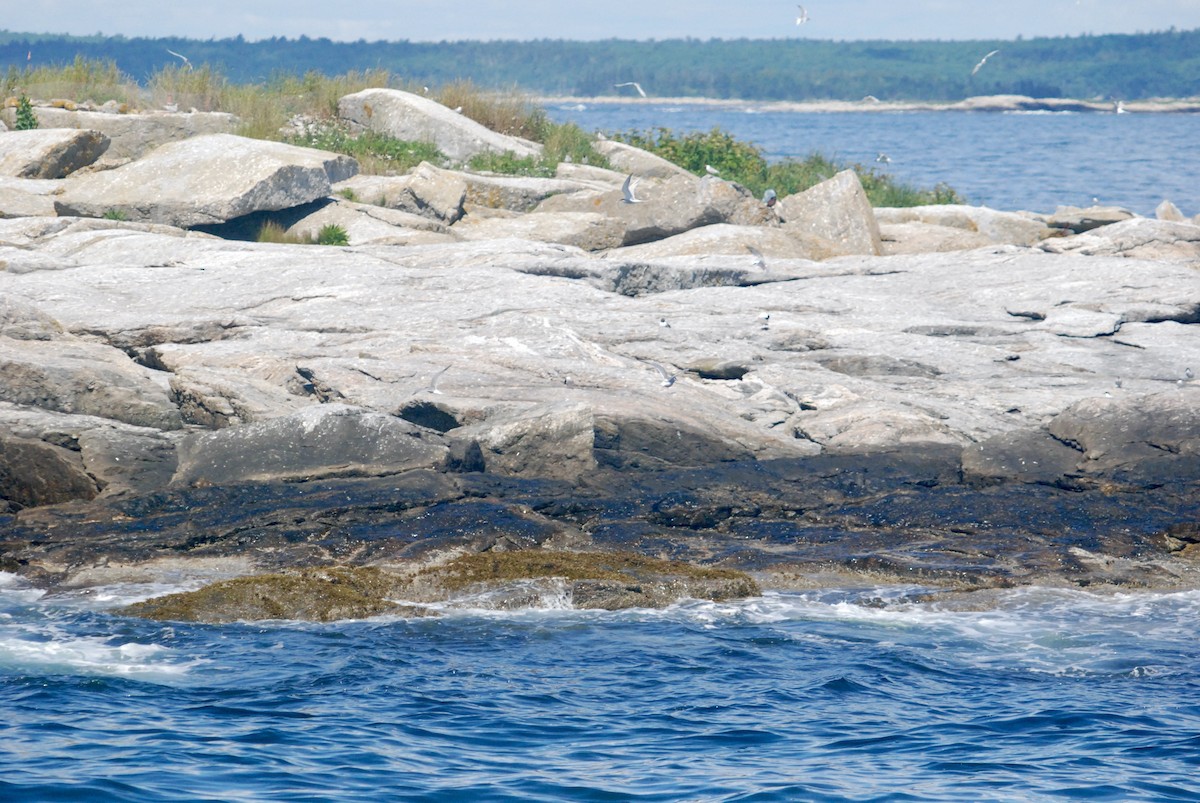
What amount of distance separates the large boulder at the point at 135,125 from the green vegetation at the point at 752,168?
892 cm

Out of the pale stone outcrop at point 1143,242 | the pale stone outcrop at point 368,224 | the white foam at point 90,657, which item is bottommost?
the white foam at point 90,657

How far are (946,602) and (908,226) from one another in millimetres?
13821

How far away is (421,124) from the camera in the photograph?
25.3 metres

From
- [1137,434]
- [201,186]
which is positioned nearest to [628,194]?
[201,186]

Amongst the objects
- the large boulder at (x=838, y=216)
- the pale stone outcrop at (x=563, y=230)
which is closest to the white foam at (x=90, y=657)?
the pale stone outcrop at (x=563, y=230)

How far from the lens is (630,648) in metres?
9.05

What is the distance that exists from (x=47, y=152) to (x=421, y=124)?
262 inches

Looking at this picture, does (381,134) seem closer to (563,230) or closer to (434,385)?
(563,230)

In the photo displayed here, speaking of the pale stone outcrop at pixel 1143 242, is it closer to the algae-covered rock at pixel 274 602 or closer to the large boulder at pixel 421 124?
the large boulder at pixel 421 124

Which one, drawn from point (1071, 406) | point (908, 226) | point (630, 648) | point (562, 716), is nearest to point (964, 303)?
point (1071, 406)

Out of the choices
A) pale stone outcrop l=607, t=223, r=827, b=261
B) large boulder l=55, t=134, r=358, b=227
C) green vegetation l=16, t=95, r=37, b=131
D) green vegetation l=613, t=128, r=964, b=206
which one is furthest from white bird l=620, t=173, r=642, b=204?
green vegetation l=16, t=95, r=37, b=131

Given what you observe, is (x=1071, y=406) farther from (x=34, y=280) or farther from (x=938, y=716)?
(x=34, y=280)

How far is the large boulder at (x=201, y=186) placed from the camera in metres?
19.5

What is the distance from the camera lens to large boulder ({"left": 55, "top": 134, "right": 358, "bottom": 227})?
64.0ft
